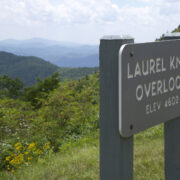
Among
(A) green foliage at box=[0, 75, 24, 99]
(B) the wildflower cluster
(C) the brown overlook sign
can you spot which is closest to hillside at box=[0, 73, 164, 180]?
(B) the wildflower cluster

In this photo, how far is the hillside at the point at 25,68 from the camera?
427ft

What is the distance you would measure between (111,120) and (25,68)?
138277 millimetres

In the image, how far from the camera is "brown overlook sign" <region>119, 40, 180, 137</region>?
4.73 feet

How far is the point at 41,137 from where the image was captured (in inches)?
310

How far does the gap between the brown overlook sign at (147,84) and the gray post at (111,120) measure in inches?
1.8

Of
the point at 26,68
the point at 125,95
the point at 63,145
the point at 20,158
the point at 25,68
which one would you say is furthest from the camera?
the point at 25,68

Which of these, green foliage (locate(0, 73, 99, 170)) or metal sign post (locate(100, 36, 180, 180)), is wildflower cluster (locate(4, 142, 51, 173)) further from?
metal sign post (locate(100, 36, 180, 180))

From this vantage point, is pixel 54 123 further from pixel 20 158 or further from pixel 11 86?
pixel 11 86

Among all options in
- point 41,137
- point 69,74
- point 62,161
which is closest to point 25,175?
point 62,161

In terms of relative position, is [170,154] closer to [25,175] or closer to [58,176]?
[58,176]

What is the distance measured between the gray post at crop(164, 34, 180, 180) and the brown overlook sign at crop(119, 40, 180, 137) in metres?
0.16

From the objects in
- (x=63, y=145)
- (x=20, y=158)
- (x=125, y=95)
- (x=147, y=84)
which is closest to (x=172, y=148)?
(x=147, y=84)

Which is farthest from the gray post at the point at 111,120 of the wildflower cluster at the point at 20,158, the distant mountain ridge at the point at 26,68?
the distant mountain ridge at the point at 26,68

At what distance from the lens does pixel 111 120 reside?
1.48 meters
